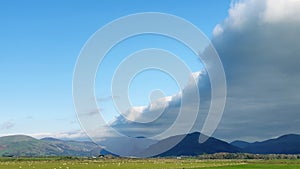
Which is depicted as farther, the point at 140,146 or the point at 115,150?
the point at 140,146

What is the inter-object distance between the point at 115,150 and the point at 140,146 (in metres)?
9.28

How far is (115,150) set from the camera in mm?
Answer: 35438

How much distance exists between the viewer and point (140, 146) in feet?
146
